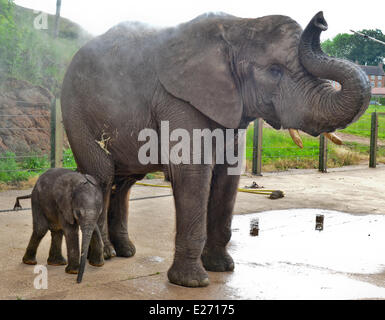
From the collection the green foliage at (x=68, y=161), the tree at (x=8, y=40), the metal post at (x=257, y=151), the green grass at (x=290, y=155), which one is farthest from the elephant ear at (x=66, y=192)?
the tree at (x=8, y=40)

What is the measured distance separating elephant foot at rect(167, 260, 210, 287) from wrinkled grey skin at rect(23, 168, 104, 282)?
667 mm

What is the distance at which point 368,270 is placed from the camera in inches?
185

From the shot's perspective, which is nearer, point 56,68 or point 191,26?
point 191,26

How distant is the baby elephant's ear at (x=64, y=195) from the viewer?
4105mm

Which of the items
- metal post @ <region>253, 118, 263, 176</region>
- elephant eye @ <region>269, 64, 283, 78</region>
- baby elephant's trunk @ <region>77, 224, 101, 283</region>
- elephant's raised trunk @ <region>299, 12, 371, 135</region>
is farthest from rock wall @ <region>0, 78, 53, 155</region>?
elephant's raised trunk @ <region>299, 12, 371, 135</region>

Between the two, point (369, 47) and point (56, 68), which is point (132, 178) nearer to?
point (56, 68)

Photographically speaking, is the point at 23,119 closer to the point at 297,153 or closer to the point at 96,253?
the point at 297,153

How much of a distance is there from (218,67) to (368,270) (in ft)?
7.20

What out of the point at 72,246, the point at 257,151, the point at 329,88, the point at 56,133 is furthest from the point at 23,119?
the point at 329,88

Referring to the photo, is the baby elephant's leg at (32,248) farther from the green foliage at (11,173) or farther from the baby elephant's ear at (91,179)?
the green foliage at (11,173)

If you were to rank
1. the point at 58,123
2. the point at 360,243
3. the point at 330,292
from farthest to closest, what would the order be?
the point at 58,123 < the point at 360,243 < the point at 330,292

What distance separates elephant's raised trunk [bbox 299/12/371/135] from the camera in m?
3.62
